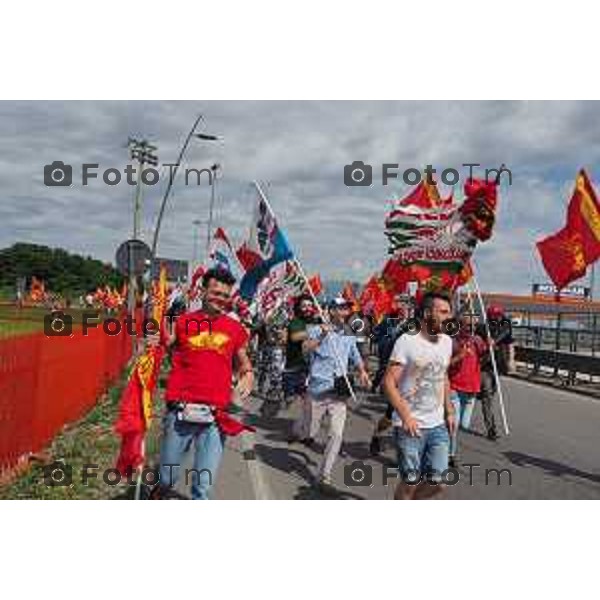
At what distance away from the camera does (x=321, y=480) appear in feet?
26.2

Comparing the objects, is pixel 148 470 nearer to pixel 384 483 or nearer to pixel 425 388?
pixel 384 483

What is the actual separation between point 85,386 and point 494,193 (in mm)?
6021

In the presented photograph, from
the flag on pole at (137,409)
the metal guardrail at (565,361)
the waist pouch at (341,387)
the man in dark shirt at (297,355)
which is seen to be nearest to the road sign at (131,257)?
the man in dark shirt at (297,355)

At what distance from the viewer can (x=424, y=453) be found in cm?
635

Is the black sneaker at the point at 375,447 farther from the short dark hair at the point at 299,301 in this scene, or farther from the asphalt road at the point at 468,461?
the short dark hair at the point at 299,301

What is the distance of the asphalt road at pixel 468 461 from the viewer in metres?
8.07

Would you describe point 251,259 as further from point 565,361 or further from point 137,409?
point 565,361

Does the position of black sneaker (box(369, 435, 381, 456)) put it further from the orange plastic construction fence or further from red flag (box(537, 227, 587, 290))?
red flag (box(537, 227, 587, 290))

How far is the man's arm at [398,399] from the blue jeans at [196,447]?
1.11 metres

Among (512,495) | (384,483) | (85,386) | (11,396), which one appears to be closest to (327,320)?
(384,483)

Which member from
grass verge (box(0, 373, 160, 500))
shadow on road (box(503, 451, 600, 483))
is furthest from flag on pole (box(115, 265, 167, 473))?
shadow on road (box(503, 451, 600, 483))

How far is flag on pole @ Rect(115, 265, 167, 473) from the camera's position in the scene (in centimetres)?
639

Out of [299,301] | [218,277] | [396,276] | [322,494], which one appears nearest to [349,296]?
[396,276]

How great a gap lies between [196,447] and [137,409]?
27.9 inches
